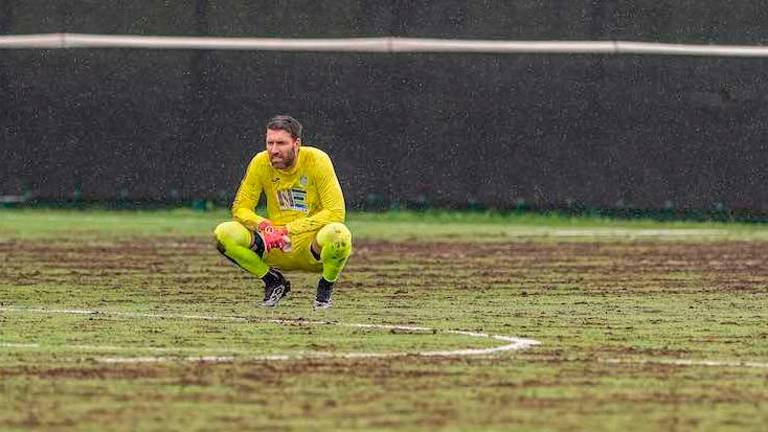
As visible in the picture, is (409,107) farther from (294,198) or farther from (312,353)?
(312,353)

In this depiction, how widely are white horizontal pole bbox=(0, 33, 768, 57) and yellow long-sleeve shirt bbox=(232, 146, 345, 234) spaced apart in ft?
34.8

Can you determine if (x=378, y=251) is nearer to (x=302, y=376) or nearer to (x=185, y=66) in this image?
(x=185, y=66)

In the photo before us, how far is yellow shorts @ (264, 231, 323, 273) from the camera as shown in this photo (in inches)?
485

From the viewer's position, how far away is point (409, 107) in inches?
904

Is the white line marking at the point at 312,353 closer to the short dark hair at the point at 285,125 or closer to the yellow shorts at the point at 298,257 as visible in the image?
the yellow shorts at the point at 298,257

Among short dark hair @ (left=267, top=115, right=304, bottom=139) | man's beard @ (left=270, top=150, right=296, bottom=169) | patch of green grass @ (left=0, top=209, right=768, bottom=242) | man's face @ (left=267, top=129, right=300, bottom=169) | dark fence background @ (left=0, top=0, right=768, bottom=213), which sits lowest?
patch of green grass @ (left=0, top=209, right=768, bottom=242)

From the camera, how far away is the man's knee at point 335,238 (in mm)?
12086

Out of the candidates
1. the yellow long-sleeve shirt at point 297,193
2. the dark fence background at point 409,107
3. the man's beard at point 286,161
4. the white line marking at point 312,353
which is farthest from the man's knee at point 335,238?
the dark fence background at point 409,107

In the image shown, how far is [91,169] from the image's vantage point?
76.6 feet

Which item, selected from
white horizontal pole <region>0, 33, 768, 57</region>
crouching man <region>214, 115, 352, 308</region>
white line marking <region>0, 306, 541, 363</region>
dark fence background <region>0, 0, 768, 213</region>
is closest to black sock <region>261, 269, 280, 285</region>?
crouching man <region>214, 115, 352, 308</region>

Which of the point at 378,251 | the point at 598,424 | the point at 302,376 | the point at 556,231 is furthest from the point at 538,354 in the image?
the point at 556,231

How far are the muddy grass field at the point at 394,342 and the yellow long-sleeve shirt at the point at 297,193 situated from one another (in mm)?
570

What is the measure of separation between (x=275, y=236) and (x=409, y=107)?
10887 millimetres

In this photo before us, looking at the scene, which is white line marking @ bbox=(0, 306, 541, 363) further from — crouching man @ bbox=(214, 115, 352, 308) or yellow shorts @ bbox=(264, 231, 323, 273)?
yellow shorts @ bbox=(264, 231, 323, 273)
